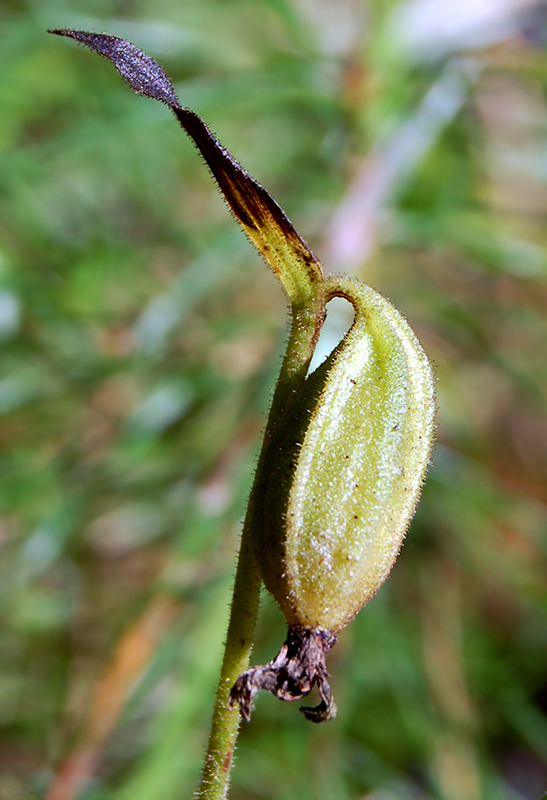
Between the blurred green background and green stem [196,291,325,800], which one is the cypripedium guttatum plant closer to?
green stem [196,291,325,800]

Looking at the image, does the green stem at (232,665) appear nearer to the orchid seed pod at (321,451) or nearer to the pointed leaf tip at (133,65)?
the orchid seed pod at (321,451)

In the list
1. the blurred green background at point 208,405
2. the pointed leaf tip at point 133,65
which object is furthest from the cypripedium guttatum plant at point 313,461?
the blurred green background at point 208,405

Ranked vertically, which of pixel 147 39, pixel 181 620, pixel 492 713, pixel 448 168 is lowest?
pixel 492 713

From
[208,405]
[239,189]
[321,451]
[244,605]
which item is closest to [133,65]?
[239,189]

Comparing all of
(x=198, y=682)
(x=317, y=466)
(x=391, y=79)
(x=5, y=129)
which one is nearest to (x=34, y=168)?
(x=5, y=129)

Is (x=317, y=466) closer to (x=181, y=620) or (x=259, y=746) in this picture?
(x=181, y=620)

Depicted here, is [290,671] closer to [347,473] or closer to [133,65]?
[347,473]

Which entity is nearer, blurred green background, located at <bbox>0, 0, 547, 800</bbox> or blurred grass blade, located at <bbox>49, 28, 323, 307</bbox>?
blurred grass blade, located at <bbox>49, 28, 323, 307</bbox>

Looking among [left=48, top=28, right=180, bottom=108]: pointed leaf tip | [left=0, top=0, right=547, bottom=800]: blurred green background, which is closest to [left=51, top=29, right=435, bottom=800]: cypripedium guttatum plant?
[left=48, top=28, right=180, bottom=108]: pointed leaf tip
